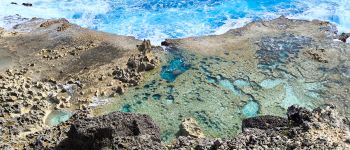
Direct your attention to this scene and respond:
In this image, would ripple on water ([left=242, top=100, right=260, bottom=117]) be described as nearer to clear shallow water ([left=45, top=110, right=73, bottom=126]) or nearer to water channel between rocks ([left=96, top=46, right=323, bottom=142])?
water channel between rocks ([left=96, top=46, right=323, bottom=142])

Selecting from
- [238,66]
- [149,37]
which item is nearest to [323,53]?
[238,66]

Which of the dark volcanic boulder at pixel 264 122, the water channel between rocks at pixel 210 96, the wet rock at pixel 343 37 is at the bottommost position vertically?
the water channel between rocks at pixel 210 96

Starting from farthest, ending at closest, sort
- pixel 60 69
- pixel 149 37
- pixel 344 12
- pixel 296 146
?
pixel 344 12 < pixel 149 37 < pixel 60 69 < pixel 296 146

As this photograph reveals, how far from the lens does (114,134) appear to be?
1055 cm

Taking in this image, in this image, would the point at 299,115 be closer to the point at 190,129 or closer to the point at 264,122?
the point at 264,122

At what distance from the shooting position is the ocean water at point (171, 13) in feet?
74.2

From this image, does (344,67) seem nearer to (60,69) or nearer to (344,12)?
(344,12)

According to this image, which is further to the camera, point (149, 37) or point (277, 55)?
point (149, 37)

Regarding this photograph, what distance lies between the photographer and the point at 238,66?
17766 mm

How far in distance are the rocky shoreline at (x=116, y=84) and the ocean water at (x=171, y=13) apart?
75.8 inches

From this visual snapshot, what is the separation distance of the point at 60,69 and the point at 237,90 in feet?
20.3

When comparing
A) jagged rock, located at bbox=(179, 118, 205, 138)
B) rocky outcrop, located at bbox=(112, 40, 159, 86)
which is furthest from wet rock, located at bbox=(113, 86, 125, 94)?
jagged rock, located at bbox=(179, 118, 205, 138)

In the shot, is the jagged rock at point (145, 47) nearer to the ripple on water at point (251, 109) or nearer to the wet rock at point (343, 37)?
the ripple on water at point (251, 109)

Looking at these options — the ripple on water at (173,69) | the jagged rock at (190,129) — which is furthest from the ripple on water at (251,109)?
the ripple on water at (173,69)
